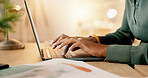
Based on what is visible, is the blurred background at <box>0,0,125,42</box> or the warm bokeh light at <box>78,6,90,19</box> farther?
the warm bokeh light at <box>78,6,90,19</box>

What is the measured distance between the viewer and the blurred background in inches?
106

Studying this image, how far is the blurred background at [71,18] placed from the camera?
271 centimetres

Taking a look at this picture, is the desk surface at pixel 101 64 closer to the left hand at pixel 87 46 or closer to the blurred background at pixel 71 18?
the left hand at pixel 87 46

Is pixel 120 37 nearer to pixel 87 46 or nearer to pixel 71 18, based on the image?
pixel 87 46

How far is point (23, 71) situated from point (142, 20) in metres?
0.66

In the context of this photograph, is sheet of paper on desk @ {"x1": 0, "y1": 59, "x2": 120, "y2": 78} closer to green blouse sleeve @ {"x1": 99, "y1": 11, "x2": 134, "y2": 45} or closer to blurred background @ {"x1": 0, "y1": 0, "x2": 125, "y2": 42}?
green blouse sleeve @ {"x1": 99, "y1": 11, "x2": 134, "y2": 45}

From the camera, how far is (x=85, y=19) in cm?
305

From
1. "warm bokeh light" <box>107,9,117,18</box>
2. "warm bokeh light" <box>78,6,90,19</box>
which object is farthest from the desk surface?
"warm bokeh light" <box>107,9,117,18</box>

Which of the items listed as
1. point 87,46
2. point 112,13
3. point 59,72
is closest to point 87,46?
point 87,46

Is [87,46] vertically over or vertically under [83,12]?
under

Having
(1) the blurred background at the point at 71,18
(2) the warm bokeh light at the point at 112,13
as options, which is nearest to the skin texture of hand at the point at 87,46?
(1) the blurred background at the point at 71,18

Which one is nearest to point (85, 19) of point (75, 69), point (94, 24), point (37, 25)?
point (94, 24)

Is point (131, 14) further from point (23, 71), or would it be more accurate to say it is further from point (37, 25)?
point (37, 25)

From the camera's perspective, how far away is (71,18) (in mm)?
2914
